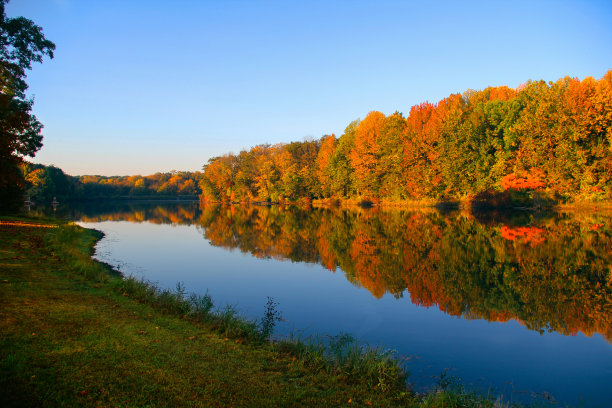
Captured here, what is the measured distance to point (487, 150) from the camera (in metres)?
46.7

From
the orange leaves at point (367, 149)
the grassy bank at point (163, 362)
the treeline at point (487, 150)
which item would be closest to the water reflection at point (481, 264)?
the grassy bank at point (163, 362)

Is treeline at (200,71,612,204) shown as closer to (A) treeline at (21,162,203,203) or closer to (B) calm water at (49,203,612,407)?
(B) calm water at (49,203,612,407)

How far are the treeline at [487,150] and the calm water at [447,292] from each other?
15.6 metres

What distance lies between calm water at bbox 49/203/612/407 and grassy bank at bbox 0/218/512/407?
151cm

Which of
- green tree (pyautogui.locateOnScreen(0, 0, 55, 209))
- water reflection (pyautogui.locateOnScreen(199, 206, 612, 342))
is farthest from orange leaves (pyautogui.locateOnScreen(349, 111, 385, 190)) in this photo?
green tree (pyautogui.locateOnScreen(0, 0, 55, 209))

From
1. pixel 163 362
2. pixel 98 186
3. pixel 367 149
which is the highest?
pixel 367 149

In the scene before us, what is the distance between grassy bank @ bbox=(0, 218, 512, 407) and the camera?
4.57 m

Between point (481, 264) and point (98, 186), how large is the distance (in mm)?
140131

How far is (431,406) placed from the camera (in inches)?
193

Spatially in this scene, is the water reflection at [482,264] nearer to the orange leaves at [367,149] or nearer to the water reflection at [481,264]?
the water reflection at [481,264]

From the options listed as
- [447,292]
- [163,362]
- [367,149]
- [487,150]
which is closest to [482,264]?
[447,292]

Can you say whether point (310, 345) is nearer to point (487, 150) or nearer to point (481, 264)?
point (481, 264)

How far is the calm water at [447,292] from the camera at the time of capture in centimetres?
721

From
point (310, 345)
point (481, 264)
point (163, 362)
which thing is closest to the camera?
point (163, 362)
